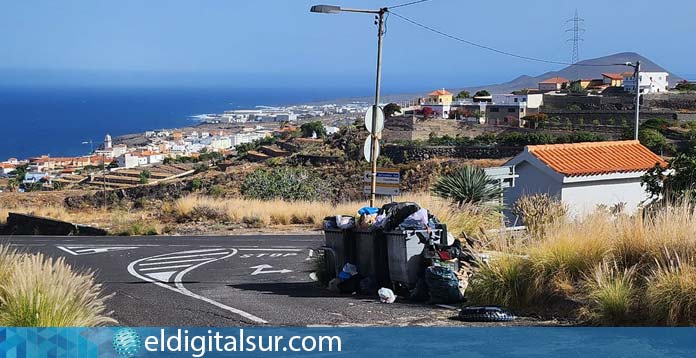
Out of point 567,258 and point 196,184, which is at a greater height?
point 567,258

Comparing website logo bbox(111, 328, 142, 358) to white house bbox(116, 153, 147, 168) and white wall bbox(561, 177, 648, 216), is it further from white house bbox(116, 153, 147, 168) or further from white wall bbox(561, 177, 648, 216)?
white house bbox(116, 153, 147, 168)

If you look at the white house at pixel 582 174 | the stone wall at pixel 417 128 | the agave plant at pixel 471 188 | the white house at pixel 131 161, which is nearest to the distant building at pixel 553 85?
the stone wall at pixel 417 128

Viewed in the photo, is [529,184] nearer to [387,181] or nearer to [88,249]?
[387,181]

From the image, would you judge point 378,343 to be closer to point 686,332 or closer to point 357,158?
point 686,332

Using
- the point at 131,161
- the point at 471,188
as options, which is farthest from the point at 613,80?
the point at 471,188

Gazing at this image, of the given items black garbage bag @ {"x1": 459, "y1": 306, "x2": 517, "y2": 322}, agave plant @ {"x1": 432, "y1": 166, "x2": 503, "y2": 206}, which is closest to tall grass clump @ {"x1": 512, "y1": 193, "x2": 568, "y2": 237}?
black garbage bag @ {"x1": 459, "y1": 306, "x2": 517, "y2": 322}

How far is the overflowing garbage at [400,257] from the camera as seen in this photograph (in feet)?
35.7

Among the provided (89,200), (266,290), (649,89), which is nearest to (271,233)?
(266,290)

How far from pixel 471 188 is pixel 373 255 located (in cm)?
738

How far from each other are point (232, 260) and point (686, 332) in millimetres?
10431

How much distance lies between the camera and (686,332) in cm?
805

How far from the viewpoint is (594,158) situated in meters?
21.4

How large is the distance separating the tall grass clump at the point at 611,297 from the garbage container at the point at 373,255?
10.1 feet

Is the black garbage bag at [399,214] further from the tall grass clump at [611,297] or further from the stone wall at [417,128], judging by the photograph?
the stone wall at [417,128]
